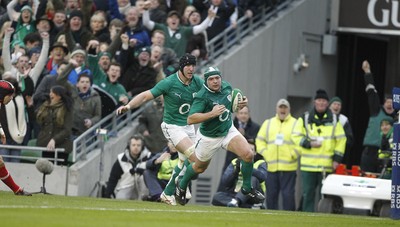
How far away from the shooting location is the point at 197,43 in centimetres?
2677

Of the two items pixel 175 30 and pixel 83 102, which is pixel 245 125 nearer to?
pixel 175 30

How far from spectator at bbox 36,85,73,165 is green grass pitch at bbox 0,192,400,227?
3.41 meters

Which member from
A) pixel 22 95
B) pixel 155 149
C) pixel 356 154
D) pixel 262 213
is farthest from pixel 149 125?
pixel 356 154

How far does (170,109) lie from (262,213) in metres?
2.42

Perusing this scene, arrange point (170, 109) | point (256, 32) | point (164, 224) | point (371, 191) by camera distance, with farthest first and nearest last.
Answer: point (256, 32) < point (371, 191) < point (170, 109) < point (164, 224)

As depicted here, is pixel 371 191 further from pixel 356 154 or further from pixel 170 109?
pixel 356 154

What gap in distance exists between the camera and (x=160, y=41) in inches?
1017

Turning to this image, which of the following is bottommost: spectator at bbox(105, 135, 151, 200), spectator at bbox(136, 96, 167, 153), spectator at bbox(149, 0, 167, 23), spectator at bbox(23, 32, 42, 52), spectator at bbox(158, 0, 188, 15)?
spectator at bbox(105, 135, 151, 200)

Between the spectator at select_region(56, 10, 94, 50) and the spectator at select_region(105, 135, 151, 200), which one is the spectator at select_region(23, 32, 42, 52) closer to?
the spectator at select_region(56, 10, 94, 50)

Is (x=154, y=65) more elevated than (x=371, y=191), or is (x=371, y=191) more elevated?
(x=154, y=65)

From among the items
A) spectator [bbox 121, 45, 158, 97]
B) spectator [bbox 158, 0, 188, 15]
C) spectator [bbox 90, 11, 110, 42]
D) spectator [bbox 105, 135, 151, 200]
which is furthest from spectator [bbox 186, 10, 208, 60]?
spectator [bbox 105, 135, 151, 200]

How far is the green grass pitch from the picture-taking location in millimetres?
15211

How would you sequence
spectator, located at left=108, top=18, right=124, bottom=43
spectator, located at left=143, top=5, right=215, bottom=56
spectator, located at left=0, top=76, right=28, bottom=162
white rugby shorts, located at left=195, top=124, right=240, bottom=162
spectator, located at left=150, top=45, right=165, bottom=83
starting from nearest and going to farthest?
white rugby shorts, located at left=195, top=124, right=240, bottom=162 → spectator, located at left=0, top=76, right=28, bottom=162 → spectator, located at left=150, top=45, right=165, bottom=83 → spectator, located at left=108, top=18, right=124, bottom=43 → spectator, located at left=143, top=5, right=215, bottom=56

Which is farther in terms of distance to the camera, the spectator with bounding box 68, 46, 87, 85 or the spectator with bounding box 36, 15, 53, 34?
the spectator with bounding box 36, 15, 53, 34
